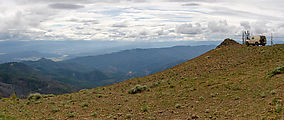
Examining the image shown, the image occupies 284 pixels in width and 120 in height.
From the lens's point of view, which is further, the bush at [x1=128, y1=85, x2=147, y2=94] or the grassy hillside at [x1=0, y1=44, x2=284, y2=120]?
the bush at [x1=128, y1=85, x2=147, y2=94]

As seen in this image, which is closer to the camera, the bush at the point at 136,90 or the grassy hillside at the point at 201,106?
the grassy hillside at the point at 201,106

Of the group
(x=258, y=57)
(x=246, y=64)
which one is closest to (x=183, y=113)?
(x=246, y=64)

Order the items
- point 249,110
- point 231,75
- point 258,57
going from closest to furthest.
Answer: point 249,110, point 231,75, point 258,57

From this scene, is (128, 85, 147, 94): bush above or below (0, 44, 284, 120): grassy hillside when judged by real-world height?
below

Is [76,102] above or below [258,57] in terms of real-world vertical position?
below

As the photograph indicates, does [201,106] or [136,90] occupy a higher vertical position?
[201,106]

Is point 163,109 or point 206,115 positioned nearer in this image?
point 206,115

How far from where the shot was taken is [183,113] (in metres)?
13.2

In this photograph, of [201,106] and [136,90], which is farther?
[136,90]

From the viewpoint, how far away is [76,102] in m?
19.3

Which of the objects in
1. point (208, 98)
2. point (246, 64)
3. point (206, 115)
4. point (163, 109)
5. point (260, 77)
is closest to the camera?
point (206, 115)

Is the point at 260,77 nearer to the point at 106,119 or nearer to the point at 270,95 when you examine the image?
the point at 270,95

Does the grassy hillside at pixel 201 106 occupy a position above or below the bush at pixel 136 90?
above

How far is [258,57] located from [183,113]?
20675 millimetres
